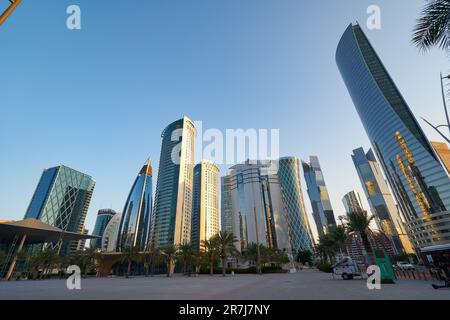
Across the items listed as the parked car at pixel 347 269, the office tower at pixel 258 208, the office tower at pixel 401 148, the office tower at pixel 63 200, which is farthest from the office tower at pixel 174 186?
the office tower at pixel 401 148

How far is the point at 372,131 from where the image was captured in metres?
108

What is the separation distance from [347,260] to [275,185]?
116 m

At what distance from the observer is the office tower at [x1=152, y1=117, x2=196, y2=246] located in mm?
117119

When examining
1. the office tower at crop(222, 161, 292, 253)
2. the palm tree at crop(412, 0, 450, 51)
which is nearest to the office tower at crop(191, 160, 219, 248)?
the office tower at crop(222, 161, 292, 253)

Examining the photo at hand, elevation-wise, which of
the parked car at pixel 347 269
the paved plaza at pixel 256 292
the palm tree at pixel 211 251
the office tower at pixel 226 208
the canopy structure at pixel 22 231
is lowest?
the paved plaza at pixel 256 292

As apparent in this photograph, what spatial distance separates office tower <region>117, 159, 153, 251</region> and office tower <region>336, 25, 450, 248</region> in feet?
441

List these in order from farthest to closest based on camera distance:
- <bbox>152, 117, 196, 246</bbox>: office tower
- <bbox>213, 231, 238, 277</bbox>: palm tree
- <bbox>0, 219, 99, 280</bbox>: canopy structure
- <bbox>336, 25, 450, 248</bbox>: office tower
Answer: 1. <bbox>152, 117, 196, 246</bbox>: office tower
2. <bbox>336, 25, 450, 248</bbox>: office tower
3. <bbox>0, 219, 99, 280</bbox>: canopy structure
4. <bbox>213, 231, 238, 277</bbox>: palm tree

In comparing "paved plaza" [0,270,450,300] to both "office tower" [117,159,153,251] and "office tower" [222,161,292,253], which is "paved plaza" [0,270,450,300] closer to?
"office tower" [222,161,292,253]

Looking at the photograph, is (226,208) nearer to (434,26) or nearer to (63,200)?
(63,200)

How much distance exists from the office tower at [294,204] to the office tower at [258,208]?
19.4 meters

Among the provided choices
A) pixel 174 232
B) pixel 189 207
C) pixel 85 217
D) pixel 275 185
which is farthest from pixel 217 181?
pixel 85 217

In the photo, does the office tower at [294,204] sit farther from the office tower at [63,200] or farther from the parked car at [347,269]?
the office tower at [63,200]

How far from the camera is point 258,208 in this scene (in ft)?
400

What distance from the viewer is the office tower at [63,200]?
12119 centimetres
